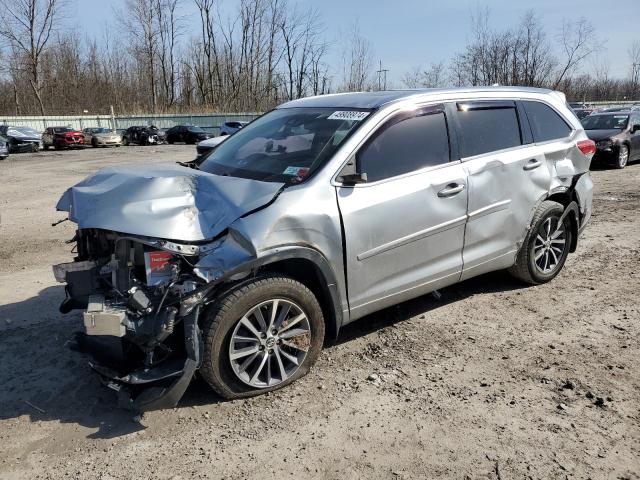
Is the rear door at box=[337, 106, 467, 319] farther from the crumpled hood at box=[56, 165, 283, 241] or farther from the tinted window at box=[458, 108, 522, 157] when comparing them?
the crumpled hood at box=[56, 165, 283, 241]

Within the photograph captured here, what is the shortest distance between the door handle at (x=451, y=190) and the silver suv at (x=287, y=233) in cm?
1

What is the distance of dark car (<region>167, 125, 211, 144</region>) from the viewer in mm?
37719

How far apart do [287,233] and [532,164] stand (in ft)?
8.81

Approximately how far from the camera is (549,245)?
203 inches

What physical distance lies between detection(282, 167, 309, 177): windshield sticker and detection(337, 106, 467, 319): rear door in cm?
27

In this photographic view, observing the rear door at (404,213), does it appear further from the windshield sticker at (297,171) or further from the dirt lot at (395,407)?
the dirt lot at (395,407)

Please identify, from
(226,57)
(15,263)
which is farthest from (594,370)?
(226,57)

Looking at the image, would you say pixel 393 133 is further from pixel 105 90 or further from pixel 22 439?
pixel 105 90

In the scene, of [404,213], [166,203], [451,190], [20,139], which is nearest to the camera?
[166,203]

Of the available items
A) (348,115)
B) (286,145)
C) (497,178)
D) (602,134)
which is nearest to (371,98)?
(348,115)

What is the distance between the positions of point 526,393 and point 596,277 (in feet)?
8.94

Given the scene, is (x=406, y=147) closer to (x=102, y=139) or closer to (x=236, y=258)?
(x=236, y=258)

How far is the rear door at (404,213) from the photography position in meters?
3.60

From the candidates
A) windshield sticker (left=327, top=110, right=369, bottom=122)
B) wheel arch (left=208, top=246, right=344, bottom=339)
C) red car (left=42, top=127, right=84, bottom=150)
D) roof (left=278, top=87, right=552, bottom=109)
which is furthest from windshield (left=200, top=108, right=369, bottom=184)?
red car (left=42, top=127, right=84, bottom=150)
